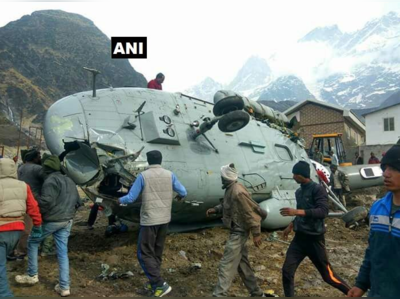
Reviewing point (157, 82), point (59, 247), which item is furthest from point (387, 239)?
point (157, 82)

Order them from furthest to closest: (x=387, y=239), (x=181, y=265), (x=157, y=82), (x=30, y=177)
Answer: (x=157, y=82) → (x=181, y=265) → (x=30, y=177) → (x=387, y=239)

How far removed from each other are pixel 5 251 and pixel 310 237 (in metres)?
3.43

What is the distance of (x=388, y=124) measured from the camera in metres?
31.3

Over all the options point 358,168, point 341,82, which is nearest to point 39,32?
point 358,168

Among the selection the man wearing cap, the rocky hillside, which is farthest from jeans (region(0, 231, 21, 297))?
the rocky hillside

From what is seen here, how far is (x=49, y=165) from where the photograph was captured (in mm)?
4777

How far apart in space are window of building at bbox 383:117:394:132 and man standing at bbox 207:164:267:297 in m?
30.8

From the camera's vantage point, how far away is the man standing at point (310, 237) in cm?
420

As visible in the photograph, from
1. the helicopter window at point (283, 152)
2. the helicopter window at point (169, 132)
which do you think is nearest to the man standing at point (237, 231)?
the helicopter window at point (169, 132)

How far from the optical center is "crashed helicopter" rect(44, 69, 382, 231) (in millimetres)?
5785

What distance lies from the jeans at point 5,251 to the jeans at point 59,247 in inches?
23.4

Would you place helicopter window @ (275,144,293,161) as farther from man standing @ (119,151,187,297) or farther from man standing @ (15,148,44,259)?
man standing @ (15,148,44,259)

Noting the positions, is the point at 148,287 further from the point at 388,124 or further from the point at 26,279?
the point at 388,124

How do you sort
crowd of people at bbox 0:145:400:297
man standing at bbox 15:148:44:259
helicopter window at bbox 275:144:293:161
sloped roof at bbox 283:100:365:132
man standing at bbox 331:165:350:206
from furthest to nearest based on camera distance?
sloped roof at bbox 283:100:365:132 < man standing at bbox 331:165:350:206 < helicopter window at bbox 275:144:293:161 < man standing at bbox 15:148:44:259 < crowd of people at bbox 0:145:400:297
